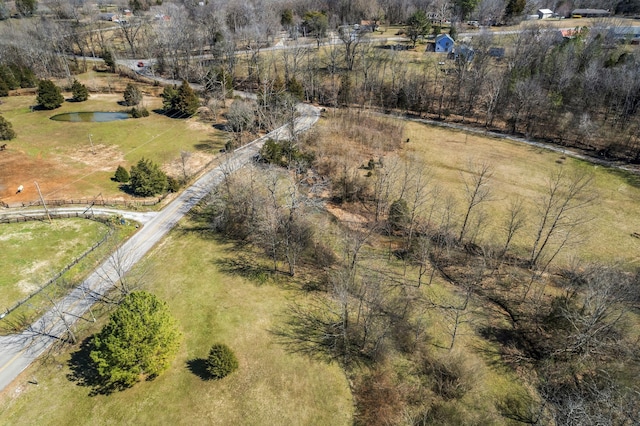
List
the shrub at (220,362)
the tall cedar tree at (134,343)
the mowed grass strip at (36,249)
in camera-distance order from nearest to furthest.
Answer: the tall cedar tree at (134,343) → the shrub at (220,362) → the mowed grass strip at (36,249)

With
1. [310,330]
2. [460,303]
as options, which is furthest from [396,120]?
[310,330]

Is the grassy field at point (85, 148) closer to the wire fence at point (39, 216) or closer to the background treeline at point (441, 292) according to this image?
the wire fence at point (39, 216)

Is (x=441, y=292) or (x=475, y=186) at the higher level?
(x=475, y=186)

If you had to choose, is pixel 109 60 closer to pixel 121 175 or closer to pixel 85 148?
pixel 85 148

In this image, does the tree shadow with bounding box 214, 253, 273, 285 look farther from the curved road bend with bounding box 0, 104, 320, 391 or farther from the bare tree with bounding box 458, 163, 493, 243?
the bare tree with bounding box 458, 163, 493, 243

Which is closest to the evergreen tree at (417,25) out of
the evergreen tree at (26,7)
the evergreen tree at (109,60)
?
the evergreen tree at (109,60)

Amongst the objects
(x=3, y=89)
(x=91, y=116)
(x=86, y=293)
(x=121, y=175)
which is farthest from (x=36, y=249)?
(x=3, y=89)

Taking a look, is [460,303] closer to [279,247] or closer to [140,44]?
[279,247]
